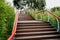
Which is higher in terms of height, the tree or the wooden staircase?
the tree

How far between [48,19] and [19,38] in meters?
3.69

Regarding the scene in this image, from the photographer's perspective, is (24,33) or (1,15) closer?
(1,15)

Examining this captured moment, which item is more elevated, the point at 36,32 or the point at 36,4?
the point at 36,4

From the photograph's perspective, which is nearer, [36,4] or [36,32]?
[36,32]

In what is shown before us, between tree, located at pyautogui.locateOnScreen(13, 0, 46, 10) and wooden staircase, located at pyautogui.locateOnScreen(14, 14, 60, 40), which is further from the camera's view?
tree, located at pyautogui.locateOnScreen(13, 0, 46, 10)

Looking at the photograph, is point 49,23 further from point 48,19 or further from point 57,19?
point 57,19

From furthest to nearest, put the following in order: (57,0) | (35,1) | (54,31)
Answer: (35,1)
(57,0)
(54,31)

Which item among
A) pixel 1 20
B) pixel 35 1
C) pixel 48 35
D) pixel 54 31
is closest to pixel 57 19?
pixel 54 31

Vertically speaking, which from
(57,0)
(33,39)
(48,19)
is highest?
(57,0)

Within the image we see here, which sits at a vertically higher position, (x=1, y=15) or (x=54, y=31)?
(x=1, y=15)

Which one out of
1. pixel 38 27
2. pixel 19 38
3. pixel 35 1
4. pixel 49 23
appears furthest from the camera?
pixel 35 1

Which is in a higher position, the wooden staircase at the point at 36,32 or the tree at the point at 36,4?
the tree at the point at 36,4

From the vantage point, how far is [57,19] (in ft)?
30.4

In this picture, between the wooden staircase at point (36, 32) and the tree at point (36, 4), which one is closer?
the wooden staircase at point (36, 32)
